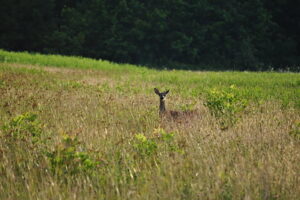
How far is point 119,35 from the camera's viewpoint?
112ft

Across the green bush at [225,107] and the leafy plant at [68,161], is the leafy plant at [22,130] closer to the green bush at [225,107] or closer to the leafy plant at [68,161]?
the leafy plant at [68,161]

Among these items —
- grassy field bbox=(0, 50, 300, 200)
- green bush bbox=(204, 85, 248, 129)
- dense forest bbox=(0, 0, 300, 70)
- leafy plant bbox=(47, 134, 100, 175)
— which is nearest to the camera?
grassy field bbox=(0, 50, 300, 200)

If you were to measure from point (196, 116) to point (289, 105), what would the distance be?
7.80ft

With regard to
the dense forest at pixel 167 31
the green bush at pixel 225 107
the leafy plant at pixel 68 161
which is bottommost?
the leafy plant at pixel 68 161

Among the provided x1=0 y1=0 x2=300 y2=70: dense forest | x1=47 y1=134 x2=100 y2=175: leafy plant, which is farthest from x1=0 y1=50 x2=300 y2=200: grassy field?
x1=0 y1=0 x2=300 y2=70: dense forest

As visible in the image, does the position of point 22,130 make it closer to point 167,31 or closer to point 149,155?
point 149,155

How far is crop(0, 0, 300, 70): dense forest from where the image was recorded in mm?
33750

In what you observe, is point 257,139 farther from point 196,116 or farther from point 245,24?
point 245,24

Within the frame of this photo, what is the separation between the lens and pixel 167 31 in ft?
116

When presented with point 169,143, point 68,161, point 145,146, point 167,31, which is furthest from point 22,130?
point 167,31

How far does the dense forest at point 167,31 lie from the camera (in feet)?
111

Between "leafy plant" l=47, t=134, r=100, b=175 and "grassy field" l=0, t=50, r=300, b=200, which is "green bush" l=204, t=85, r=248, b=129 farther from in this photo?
"leafy plant" l=47, t=134, r=100, b=175

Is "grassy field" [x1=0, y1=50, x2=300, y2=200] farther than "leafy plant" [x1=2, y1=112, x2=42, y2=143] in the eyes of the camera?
No

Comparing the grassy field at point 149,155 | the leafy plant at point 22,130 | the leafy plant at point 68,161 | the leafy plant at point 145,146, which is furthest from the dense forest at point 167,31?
the leafy plant at point 68,161
